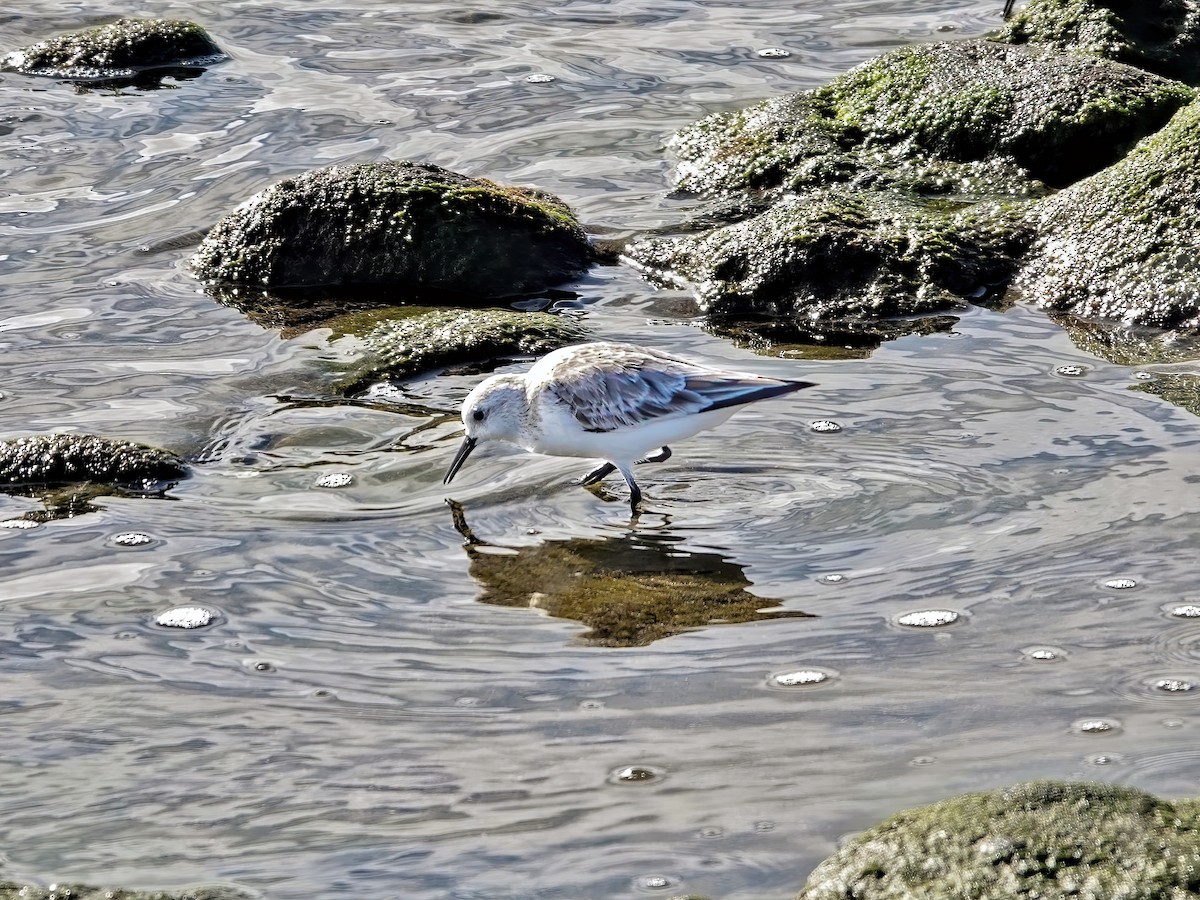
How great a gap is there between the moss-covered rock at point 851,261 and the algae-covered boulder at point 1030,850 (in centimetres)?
528

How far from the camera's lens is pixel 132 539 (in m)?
6.80

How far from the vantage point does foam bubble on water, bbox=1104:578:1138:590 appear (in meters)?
6.01

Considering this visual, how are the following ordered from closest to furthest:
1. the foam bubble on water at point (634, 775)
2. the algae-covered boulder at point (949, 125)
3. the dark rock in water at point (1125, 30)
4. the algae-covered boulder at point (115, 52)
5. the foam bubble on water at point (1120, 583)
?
1. the foam bubble on water at point (634, 775)
2. the foam bubble on water at point (1120, 583)
3. the algae-covered boulder at point (949, 125)
4. the dark rock in water at point (1125, 30)
5. the algae-covered boulder at point (115, 52)

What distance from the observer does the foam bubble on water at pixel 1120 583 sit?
601 cm

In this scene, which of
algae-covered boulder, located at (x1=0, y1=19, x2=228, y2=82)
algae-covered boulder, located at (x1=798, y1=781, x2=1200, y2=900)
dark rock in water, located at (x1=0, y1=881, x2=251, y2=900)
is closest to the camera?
algae-covered boulder, located at (x1=798, y1=781, x2=1200, y2=900)

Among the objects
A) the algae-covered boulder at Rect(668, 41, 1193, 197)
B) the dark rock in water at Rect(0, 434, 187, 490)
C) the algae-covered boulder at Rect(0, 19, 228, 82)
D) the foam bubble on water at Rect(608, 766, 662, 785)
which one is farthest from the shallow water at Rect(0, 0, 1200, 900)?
the algae-covered boulder at Rect(0, 19, 228, 82)

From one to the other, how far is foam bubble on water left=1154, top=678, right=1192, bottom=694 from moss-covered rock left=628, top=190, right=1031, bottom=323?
4.15m

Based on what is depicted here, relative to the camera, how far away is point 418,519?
7.07 metres

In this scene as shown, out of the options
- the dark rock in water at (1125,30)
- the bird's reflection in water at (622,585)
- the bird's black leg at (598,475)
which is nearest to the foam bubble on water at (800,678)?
the bird's reflection in water at (622,585)

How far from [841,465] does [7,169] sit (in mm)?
8114

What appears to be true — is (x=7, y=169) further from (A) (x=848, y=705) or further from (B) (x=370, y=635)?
(A) (x=848, y=705)

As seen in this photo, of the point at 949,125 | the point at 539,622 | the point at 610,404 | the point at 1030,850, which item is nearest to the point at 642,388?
the point at 610,404

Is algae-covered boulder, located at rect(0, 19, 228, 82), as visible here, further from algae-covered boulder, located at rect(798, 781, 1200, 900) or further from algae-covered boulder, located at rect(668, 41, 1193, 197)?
algae-covered boulder, located at rect(798, 781, 1200, 900)

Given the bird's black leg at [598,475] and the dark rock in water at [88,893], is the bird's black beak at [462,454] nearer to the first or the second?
the bird's black leg at [598,475]
